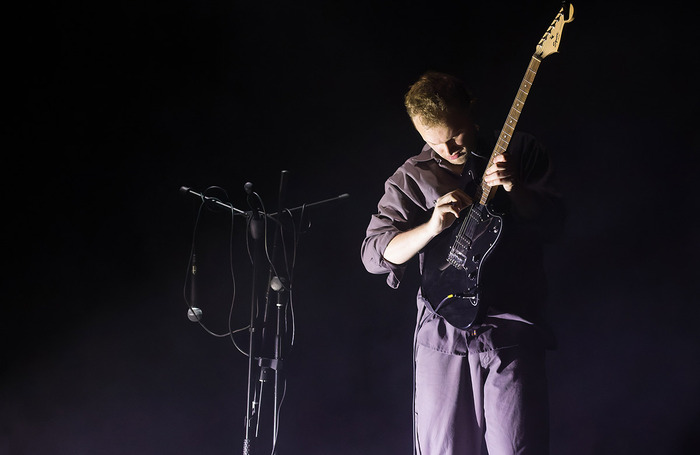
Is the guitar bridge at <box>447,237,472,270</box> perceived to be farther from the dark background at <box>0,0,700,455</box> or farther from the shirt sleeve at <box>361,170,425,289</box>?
the dark background at <box>0,0,700,455</box>

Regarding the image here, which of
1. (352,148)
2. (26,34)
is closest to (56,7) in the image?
(26,34)

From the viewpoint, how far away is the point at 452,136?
1.78 m

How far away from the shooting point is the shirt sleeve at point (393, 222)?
191cm

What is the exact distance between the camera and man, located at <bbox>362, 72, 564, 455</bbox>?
154 centimetres

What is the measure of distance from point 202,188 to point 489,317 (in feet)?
6.36

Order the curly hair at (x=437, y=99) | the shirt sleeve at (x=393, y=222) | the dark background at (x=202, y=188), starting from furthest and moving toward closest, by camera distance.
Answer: the dark background at (x=202, y=188)
the shirt sleeve at (x=393, y=222)
the curly hair at (x=437, y=99)

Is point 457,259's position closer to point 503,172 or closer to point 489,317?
point 489,317

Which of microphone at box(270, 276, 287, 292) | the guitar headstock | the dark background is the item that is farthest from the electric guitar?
the dark background

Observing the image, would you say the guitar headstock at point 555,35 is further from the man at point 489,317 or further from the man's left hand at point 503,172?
the man's left hand at point 503,172

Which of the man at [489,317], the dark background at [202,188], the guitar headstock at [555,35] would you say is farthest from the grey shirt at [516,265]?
the dark background at [202,188]

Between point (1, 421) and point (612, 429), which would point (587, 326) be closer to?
point (612, 429)

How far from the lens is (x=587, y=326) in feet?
8.30

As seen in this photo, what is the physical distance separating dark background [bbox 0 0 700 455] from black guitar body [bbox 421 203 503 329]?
3.48 feet

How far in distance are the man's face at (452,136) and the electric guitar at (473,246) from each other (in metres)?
0.13
